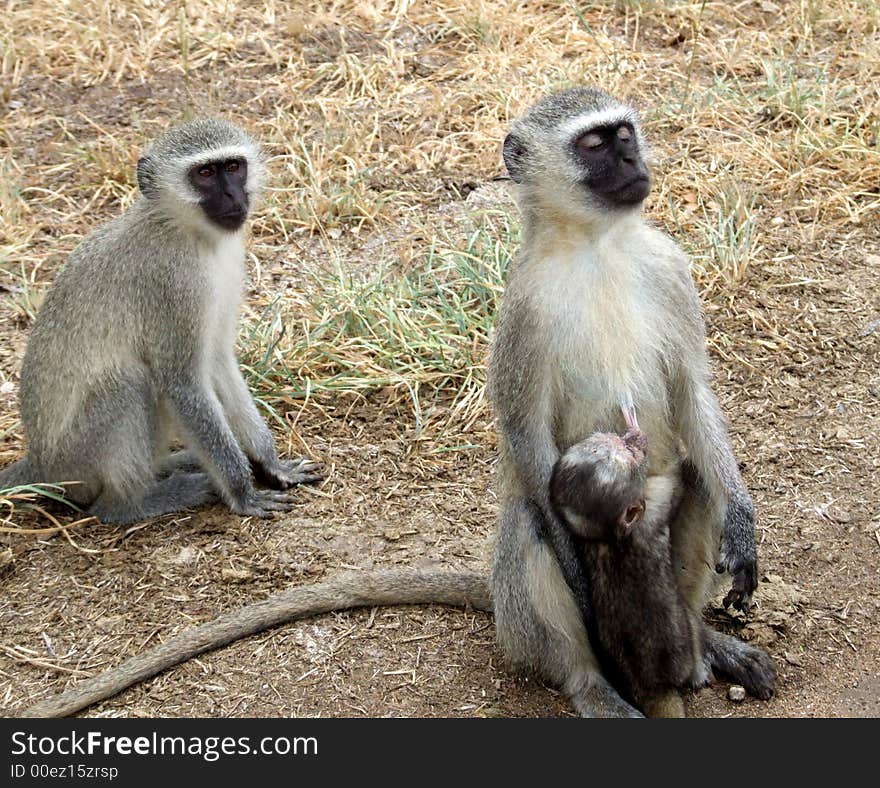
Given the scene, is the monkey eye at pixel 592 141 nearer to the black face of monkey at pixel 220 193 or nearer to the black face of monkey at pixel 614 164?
the black face of monkey at pixel 614 164

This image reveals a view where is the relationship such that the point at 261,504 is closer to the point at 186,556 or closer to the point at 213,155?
the point at 186,556

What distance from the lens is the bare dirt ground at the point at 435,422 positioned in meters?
4.86

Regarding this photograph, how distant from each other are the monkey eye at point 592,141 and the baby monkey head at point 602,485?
3.38 ft

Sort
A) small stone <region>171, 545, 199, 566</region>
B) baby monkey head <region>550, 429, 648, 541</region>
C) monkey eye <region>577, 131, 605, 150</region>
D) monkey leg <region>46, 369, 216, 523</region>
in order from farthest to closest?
monkey leg <region>46, 369, 216, 523</region> < small stone <region>171, 545, 199, 566</region> < monkey eye <region>577, 131, 605, 150</region> < baby monkey head <region>550, 429, 648, 541</region>

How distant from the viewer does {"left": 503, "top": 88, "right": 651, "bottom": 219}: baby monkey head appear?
432cm

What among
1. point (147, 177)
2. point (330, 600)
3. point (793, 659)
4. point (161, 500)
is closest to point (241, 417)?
point (161, 500)

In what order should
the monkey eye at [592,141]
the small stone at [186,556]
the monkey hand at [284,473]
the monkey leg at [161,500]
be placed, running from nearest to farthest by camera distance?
the monkey eye at [592,141] → the small stone at [186,556] → the monkey leg at [161,500] → the monkey hand at [284,473]

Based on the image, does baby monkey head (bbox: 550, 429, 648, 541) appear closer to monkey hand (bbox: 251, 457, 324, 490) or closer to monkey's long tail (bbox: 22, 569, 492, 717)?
monkey's long tail (bbox: 22, 569, 492, 717)

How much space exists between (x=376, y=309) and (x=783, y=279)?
7.51 ft

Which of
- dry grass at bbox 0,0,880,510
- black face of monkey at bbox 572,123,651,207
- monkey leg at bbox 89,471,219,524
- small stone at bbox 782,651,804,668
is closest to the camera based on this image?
black face of monkey at bbox 572,123,651,207

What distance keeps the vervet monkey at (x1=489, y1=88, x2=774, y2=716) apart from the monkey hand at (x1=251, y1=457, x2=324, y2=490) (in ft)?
5.73

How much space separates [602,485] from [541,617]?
2.02 feet

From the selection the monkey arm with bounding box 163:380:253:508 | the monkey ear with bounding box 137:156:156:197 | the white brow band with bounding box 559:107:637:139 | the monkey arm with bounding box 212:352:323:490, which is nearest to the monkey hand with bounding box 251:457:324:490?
the monkey arm with bounding box 212:352:323:490

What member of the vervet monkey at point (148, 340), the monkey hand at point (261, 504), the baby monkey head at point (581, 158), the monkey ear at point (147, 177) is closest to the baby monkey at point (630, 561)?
the baby monkey head at point (581, 158)
